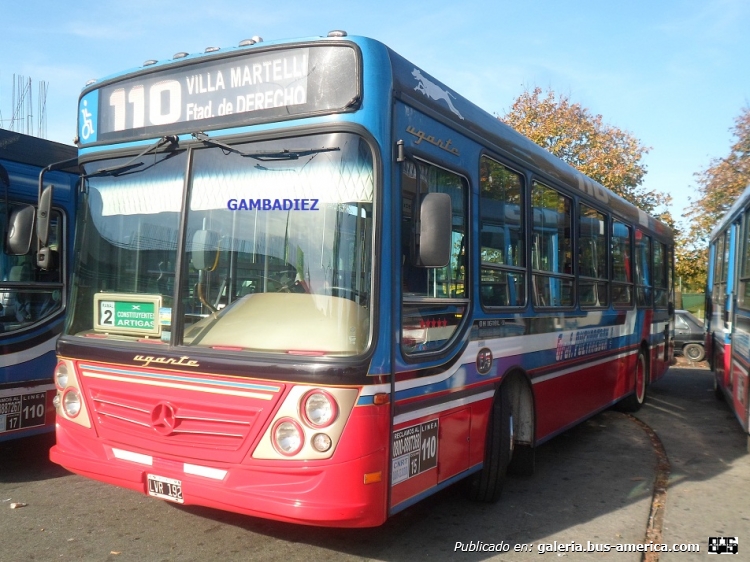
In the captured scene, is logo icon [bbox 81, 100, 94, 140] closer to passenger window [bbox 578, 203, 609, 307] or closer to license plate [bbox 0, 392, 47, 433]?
license plate [bbox 0, 392, 47, 433]

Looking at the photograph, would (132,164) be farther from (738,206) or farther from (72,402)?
(738,206)

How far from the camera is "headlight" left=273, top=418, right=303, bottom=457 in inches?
151

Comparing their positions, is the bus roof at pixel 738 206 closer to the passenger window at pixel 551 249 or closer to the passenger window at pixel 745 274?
the passenger window at pixel 745 274

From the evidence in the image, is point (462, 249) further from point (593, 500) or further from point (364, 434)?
point (593, 500)

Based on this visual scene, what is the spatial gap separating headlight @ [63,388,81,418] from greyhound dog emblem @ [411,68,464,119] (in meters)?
2.95

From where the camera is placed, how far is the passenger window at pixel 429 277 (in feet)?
13.6

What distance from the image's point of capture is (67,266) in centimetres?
646

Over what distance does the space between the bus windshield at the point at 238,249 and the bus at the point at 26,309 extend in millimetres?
1502

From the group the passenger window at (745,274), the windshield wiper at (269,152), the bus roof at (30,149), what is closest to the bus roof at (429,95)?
the windshield wiper at (269,152)

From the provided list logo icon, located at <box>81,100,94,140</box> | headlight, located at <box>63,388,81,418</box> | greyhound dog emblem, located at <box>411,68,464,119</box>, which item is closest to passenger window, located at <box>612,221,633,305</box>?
greyhound dog emblem, located at <box>411,68,464,119</box>

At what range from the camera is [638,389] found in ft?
34.1

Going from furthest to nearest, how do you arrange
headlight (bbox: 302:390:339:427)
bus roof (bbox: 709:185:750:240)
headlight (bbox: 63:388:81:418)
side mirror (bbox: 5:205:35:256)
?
bus roof (bbox: 709:185:750:240), side mirror (bbox: 5:205:35:256), headlight (bbox: 63:388:81:418), headlight (bbox: 302:390:339:427)

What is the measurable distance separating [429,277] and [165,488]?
2.01 m

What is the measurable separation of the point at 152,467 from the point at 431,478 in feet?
5.56
